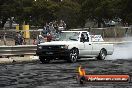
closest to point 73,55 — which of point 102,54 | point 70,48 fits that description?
point 70,48

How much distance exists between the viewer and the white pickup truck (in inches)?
883

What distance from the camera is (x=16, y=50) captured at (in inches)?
994

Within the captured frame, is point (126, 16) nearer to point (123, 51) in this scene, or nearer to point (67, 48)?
point (123, 51)

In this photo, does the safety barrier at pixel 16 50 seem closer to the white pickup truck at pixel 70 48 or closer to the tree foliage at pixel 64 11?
the white pickup truck at pixel 70 48

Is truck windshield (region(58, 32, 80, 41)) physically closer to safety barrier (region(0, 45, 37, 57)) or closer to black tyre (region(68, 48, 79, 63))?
black tyre (region(68, 48, 79, 63))

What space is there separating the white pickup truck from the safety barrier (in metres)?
2.22

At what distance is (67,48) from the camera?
2239cm

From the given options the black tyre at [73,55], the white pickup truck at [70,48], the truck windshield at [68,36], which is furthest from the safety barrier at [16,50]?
the black tyre at [73,55]

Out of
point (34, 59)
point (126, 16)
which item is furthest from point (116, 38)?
point (126, 16)

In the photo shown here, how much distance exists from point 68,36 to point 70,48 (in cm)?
116

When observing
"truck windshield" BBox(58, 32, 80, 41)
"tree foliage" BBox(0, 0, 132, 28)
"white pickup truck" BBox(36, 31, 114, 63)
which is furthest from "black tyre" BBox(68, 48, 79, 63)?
"tree foliage" BBox(0, 0, 132, 28)

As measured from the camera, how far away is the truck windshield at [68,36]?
76.9 ft

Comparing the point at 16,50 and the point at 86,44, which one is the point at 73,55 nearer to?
the point at 86,44

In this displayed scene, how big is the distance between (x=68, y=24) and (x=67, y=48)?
45.5 m
